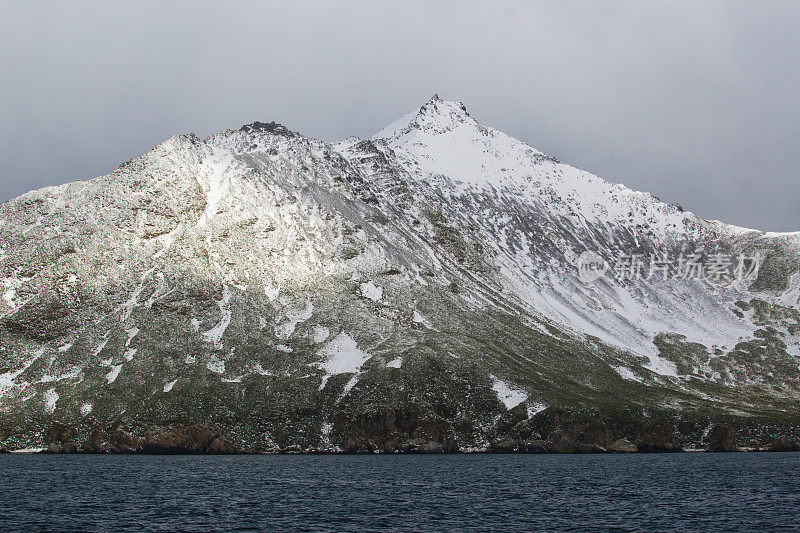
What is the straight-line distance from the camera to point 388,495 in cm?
7556

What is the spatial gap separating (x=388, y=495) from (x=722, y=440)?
113 metres

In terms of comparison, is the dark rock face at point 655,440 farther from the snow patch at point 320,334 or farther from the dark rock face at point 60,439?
the dark rock face at point 60,439

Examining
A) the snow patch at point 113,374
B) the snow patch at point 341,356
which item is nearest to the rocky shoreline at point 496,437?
the snow patch at point 113,374

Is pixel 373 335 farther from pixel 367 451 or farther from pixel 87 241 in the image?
pixel 87 241

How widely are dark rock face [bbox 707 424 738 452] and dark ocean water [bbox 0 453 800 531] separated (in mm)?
40204

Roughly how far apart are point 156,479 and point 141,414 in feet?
202

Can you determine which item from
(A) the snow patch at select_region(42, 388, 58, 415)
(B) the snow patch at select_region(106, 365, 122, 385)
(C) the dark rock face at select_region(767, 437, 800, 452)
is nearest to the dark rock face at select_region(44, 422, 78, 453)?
(A) the snow patch at select_region(42, 388, 58, 415)

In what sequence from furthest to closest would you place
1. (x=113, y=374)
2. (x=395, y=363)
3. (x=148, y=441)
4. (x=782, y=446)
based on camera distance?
(x=395, y=363)
(x=782, y=446)
(x=113, y=374)
(x=148, y=441)

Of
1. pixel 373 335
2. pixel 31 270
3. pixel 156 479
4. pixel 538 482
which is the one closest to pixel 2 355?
pixel 31 270

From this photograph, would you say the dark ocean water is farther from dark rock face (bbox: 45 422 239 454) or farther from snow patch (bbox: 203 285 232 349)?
snow patch (bbox: 203 285 232 349)

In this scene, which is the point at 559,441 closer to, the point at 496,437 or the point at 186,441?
the point at 496,437

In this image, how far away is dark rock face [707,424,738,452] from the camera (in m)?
161

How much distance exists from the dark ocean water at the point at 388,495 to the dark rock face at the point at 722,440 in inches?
1583

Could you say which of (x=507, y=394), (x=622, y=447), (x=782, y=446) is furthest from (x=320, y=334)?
(x=782, y=446)
